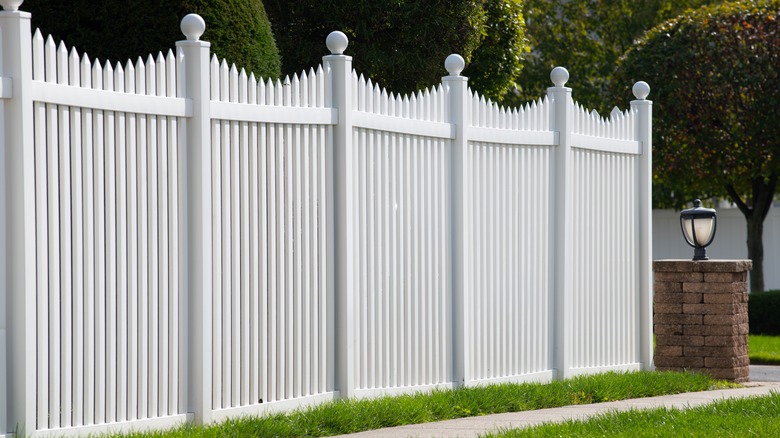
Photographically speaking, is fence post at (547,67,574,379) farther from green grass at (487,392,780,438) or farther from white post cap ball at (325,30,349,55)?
white post cap ball at (325,30,349,55)

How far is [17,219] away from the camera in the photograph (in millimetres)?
5379

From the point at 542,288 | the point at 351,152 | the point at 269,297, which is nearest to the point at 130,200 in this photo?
the point at 269,297

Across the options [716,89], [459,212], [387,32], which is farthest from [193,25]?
[716,89]

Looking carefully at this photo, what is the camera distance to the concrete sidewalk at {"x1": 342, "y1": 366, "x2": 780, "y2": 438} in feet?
21.2

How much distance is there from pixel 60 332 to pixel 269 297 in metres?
1.42

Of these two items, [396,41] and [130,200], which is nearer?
[130,200]

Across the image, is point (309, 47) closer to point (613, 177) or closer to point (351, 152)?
point (613, 177)

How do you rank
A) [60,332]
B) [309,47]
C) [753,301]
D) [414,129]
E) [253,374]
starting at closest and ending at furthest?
[60,332], [253,374], [414,129], [309,47], [753,301]

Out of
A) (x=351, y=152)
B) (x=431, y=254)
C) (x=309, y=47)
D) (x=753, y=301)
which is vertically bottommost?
(x=753, y=301)

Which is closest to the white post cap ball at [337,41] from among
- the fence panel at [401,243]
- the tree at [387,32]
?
the fence panel at [401,243]

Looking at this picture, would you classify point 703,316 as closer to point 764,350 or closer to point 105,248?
point 764,350

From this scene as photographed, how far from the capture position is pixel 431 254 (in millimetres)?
7902

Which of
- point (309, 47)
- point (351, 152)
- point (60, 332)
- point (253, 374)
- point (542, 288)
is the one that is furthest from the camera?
point (309, 47)

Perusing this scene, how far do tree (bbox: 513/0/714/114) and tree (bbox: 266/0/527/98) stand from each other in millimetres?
12627
